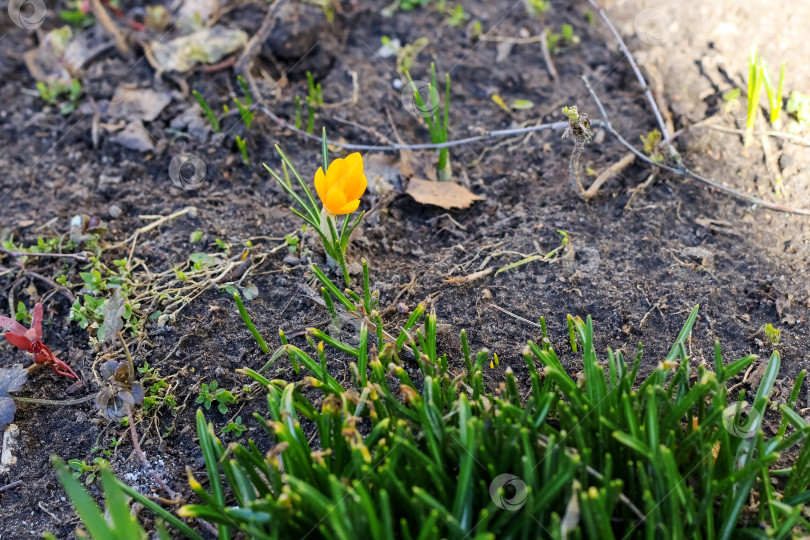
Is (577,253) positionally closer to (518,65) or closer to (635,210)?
(635,210)

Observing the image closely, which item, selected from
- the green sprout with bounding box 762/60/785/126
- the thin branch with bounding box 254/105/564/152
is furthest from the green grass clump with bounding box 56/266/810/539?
the green sprout with bounding box 762/60/785/126

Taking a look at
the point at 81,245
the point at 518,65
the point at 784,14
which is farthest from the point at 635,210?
the point at 81,245

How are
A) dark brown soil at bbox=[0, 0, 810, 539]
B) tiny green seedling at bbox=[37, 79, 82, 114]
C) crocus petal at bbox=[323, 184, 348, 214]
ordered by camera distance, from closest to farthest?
crocus petal at bbox=[323, 184, 348, 214], dark brown soil at bbox=[0, 0, 810, 539], tiny green seedling at bbox=[37, 79, 82, 114]

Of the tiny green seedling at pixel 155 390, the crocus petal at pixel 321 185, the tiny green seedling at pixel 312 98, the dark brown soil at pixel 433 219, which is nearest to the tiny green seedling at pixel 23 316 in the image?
the dark brown soil at pixel 433 219

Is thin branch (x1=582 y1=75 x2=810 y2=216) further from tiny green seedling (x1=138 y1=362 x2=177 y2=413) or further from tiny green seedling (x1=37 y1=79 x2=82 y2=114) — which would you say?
tiny green seedling (x1=37 y1=79 x2=82 y2=114)

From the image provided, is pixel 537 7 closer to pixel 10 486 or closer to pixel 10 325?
pixel 10 325

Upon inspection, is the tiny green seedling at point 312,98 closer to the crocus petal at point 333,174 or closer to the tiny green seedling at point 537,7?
the crocus petal at point 333,174

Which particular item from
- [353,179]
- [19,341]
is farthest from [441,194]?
[19,341]
